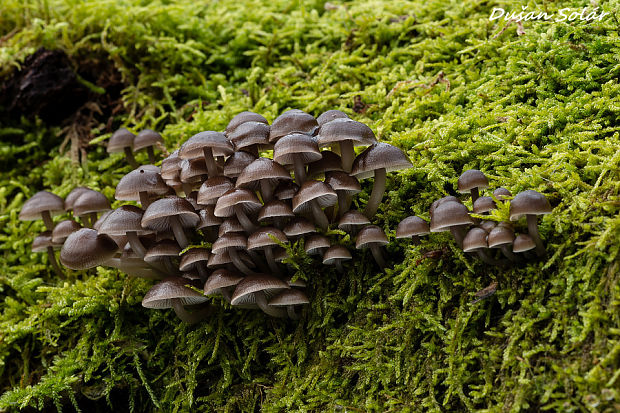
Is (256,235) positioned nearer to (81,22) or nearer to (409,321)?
(409,321)

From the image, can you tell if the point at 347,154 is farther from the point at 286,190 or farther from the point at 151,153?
the point at 151,153

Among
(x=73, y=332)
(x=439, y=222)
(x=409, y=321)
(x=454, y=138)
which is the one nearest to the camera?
(x=439, y=222)

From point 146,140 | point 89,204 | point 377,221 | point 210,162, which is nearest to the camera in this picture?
point 210,162

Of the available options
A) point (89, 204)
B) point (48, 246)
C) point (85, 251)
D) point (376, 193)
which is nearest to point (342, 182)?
point (376, 193)

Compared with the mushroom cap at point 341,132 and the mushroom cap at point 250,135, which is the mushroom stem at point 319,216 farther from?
the mushroom cap at point 250,135

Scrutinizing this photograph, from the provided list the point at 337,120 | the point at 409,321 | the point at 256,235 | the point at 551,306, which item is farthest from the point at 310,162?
the point at 551,306
